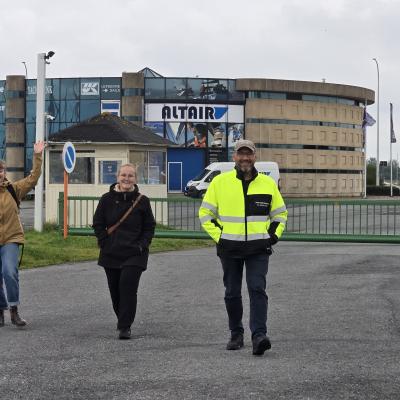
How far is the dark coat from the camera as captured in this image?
7633 mm

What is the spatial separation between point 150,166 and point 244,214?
1712cm

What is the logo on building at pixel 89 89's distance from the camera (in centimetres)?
5934

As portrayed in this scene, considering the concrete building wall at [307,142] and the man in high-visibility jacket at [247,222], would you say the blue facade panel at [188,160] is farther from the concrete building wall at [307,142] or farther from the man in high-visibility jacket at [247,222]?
the man in high-visibility jacket at [247,222]

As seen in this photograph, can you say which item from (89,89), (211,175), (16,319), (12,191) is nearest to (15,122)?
(89,89)

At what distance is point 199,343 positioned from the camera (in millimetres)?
7219

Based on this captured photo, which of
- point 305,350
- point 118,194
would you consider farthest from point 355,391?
point 118,194

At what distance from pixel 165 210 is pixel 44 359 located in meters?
13.8

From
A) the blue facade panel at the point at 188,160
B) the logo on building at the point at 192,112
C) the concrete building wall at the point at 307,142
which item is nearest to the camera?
the logo on building at the point at 192,112

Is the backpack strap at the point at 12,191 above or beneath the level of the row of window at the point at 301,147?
beneath

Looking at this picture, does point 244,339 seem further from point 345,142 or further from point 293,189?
point 345,142

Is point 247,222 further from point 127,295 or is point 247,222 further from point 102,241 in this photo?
point 102,241

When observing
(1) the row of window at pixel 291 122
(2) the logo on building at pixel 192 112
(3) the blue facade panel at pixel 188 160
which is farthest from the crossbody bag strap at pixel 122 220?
(1) the row of window at pixel 291 122

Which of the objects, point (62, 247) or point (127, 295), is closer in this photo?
point (127, 295)

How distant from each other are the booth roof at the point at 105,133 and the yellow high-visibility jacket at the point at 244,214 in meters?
16.0
